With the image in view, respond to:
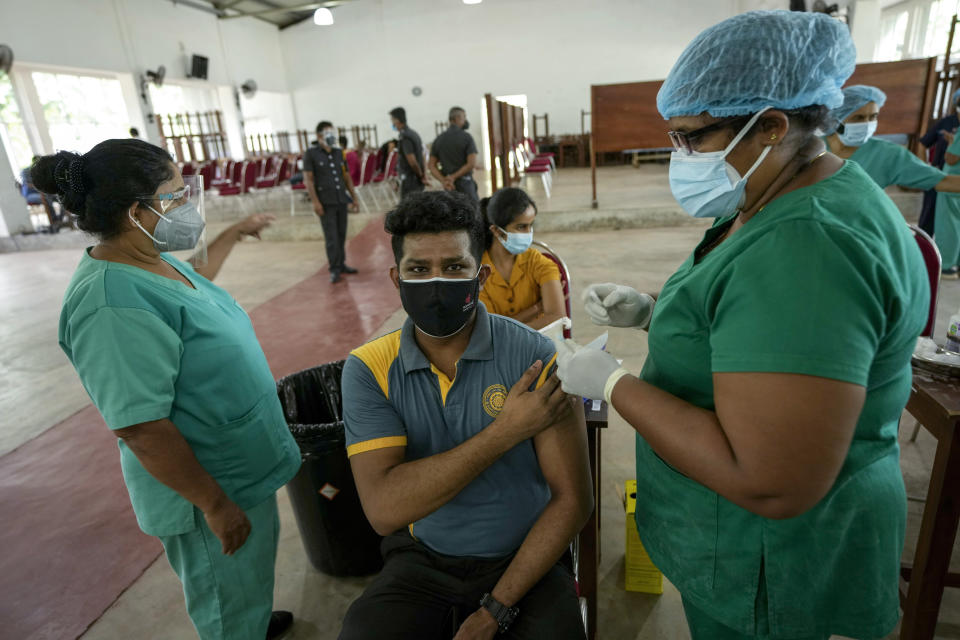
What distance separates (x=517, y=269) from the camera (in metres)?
2.28

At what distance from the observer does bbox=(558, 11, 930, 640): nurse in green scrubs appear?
61 cm

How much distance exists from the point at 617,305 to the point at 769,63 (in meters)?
0.60

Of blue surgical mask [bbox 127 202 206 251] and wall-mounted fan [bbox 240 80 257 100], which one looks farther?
wall-mounted fan [bbox 240 80 257 100]

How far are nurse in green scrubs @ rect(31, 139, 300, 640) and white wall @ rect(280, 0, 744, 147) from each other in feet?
44.8

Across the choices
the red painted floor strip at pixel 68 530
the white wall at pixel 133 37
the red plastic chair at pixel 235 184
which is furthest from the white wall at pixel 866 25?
the white wall at pixel 133 37

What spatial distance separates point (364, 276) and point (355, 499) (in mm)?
4167

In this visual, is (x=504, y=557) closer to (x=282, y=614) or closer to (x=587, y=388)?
(x=587, y=388)

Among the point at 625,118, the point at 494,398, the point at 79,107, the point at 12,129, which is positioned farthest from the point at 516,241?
the point at 79,107

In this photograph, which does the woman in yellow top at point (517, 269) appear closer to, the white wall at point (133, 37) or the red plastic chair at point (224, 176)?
the red plastic chair at point (224, 176)

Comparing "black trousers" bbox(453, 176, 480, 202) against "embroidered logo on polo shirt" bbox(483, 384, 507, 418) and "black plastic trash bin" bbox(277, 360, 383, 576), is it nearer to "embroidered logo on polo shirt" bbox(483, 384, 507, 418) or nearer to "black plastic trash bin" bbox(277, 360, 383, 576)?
"black plastic trash bin" bbox(277, 360, 383, 576)

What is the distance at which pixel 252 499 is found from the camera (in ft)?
4.39

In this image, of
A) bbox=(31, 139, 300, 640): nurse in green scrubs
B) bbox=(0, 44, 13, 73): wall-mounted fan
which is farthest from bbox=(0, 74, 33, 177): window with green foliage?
bbox=(31, 139, 300, 640): nurse in green scrubs

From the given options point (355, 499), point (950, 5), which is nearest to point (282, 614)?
point (355, 499)

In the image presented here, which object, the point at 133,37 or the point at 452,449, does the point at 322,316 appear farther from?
the point at 133,37
